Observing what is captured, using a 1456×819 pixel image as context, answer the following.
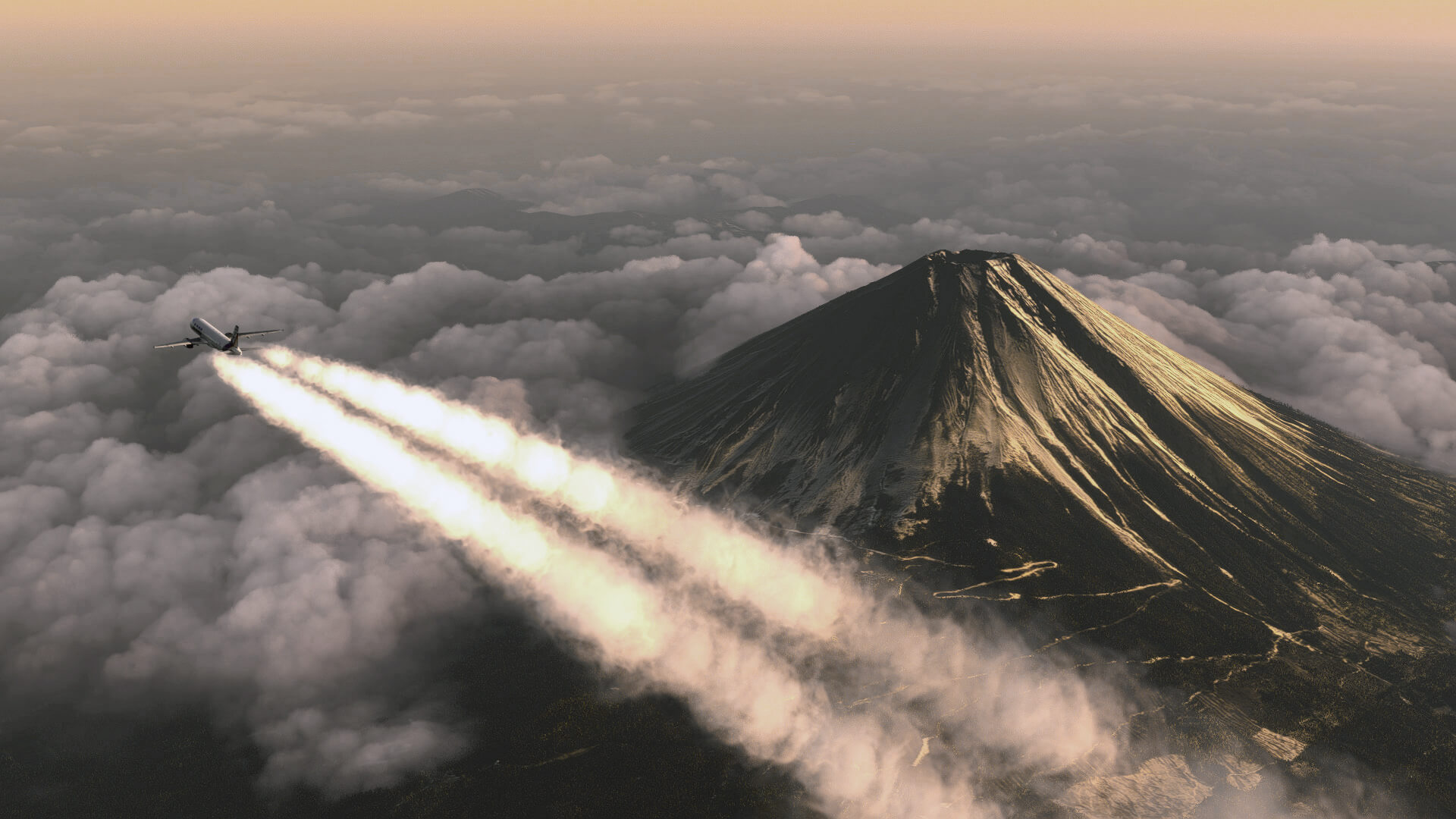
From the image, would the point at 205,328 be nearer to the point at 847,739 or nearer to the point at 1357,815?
the point at 847,739

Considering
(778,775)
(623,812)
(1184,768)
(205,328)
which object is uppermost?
(205,328)

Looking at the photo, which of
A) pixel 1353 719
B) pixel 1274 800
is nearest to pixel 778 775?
pixel 1274 800

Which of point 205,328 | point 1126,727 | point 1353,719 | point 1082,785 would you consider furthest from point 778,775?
point 205,328

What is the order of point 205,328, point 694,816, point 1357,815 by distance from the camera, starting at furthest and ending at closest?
point 694,816, point 1357,815, point 205,328

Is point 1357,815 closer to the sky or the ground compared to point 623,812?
closer to the sky

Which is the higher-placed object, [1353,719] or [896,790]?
[1353,719]

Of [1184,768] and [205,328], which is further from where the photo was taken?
[1184,768]

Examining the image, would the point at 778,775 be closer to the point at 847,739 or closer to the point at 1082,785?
the point at 847,739

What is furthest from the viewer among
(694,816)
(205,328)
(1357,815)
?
(694,816)

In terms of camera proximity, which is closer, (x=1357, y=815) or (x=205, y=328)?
(x=205, y=328)
